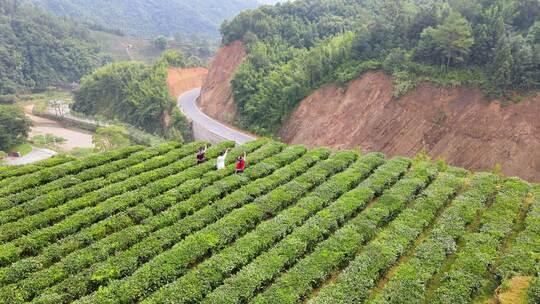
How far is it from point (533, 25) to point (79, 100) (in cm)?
7962

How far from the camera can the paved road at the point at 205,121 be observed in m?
54.3

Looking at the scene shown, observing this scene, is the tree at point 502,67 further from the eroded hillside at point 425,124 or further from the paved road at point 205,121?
the paved road at point 205,121

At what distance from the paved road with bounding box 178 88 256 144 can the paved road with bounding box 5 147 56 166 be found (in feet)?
68.6

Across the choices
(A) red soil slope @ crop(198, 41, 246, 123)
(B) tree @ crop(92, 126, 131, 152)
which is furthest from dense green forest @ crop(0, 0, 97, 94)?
(B) tree @ crop(92, 126, 131, 152)

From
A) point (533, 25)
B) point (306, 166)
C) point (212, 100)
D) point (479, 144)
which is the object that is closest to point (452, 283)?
point (306, 166)

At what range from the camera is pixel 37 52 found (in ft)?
352

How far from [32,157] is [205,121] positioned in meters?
24.1

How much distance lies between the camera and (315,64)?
174ft

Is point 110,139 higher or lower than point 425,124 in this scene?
lower

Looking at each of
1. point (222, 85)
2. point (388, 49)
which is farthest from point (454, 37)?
point (222, 85)

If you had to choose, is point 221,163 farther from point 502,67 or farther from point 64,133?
point 64,133

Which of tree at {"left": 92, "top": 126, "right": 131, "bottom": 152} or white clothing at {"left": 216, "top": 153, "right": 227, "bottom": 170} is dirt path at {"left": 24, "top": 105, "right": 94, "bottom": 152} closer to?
tree at {"left": 92, "top": 126, "right": 131, "bottom": 152}

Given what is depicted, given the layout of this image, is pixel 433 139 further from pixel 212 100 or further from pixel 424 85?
pixel 212 100

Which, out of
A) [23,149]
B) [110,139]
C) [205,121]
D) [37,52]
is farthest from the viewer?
[37,52]
